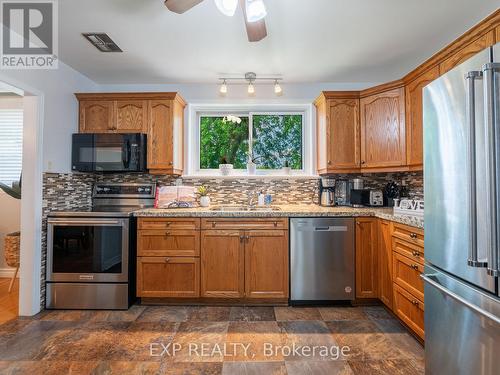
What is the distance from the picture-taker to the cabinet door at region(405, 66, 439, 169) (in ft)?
7.73

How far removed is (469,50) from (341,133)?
127 cm

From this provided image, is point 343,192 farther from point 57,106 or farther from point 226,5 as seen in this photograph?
point 57,106

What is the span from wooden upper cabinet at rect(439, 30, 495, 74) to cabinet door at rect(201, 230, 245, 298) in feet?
7.10

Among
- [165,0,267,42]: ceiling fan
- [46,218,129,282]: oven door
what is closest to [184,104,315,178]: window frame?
[46,218,129,282]: oven door

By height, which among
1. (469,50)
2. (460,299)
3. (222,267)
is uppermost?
(469,50)

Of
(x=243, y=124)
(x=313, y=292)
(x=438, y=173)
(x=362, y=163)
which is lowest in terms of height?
(x=313, y=292)

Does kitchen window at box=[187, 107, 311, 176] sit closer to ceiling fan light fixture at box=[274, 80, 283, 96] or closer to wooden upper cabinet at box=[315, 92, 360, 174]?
ceiling fan light fixture at box=[274, 80, 283, 96]

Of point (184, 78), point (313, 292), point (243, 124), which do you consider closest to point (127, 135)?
point (184, 78)

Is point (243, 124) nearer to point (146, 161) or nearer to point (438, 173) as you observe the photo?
point (146, 161)

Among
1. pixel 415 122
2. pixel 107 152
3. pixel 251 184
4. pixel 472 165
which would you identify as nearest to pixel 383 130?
pixel 415 122

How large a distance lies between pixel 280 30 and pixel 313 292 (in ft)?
7.64

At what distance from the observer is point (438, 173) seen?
1374 millimetres

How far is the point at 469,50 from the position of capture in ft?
6.01

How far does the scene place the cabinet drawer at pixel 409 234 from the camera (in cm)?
188
